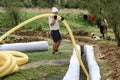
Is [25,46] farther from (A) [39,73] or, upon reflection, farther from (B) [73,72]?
(B) [73,72]

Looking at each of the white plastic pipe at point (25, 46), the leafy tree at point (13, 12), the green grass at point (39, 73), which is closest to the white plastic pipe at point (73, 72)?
the green grass at point (39, 73)

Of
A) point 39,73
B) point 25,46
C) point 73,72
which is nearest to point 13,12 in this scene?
point 25,46

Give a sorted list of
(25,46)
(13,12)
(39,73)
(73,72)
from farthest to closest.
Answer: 1. (13,12)
2. (25,46)
3. (39,73)
4. (73,72)

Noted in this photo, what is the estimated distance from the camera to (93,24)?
39031mm

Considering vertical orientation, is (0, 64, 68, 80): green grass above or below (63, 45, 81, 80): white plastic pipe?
below

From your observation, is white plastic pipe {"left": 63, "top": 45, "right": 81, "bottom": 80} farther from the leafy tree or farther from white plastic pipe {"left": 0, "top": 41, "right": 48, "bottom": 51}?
the leafy tree

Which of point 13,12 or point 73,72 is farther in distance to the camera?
point 13,12

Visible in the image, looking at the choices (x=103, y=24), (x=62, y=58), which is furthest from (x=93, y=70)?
(x=103, y=24)

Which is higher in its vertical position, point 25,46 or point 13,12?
point 13,12

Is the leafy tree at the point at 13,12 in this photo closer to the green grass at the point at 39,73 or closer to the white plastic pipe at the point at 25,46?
the white plastic pipe at the point at 25,46

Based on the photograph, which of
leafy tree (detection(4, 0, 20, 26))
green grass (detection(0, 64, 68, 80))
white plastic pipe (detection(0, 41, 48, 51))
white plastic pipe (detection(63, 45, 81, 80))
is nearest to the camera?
white plastic pipe (detection(63, 45, 81, 80))

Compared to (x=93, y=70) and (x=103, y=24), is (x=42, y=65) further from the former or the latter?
(x=103, y=24)

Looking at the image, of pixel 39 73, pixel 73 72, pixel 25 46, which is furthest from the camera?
pixel 25 46

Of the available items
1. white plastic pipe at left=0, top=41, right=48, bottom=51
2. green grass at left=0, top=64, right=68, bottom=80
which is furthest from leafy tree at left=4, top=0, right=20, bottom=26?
green grass at left=0, top=64, right=68, bottom=80
